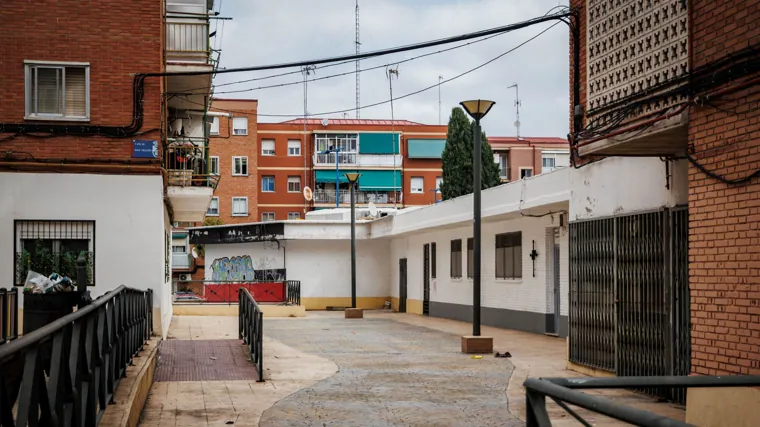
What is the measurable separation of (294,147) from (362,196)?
19.0 ft

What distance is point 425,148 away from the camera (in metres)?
64.3

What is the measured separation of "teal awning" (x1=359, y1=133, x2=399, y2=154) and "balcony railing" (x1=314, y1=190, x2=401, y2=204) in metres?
2.81

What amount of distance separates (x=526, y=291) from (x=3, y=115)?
12947 mm

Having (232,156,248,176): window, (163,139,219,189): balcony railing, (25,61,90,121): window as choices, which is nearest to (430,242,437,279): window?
(163,139,219,189): balcony railing

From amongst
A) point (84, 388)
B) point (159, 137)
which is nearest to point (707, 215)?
point (84, 388)

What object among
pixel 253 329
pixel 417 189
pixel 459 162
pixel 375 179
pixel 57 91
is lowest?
pixel 253 329

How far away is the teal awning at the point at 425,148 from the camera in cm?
6412

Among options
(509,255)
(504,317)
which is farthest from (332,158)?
(504,317)

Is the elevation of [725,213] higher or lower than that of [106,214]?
lower

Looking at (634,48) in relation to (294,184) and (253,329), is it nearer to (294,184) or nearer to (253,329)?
(253,329)

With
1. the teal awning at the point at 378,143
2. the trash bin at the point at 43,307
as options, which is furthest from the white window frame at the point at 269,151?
the trash bin at the point at 43,307

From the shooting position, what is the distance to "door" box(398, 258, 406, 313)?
3625cm

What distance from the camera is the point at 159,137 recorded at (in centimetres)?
1666

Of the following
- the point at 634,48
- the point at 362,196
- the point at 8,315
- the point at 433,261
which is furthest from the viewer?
the point at 362,196
